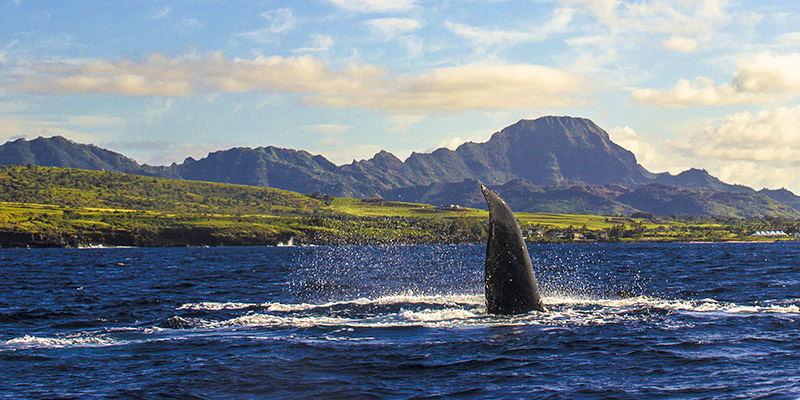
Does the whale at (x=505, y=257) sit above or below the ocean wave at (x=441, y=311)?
above

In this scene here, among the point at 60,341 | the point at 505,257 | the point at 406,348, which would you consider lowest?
the point at 60,341

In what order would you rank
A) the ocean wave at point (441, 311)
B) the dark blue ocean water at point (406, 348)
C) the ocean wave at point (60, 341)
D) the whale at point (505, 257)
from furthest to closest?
the ocean wave at point (441, 311) < the whale at point (505, 257) < the ocean wave at point (60, 341) < the dark blue ocean water at point (406, 348)

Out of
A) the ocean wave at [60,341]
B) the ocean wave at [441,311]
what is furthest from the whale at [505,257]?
the ocean wave at [60,341]

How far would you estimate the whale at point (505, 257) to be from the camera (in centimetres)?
2269

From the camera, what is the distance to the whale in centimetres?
2269

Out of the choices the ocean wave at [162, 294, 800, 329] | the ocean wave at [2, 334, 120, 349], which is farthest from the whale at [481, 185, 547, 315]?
the ocean wave at [2, 334, 120, 349]

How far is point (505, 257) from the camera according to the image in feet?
75.0

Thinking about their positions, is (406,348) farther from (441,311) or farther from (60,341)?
(60,341)

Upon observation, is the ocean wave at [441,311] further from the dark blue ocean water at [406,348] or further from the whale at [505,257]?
the whale at [505,257]

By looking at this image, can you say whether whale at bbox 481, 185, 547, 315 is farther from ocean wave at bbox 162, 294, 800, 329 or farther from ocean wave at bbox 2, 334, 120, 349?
ocean wave at bbox 2, 334, 120, 349

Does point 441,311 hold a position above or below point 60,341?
above

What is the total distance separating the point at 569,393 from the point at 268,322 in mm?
13857

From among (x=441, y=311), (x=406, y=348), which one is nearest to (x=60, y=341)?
(x=406, y=348)

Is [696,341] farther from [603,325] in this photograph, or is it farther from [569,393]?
[569,393]
